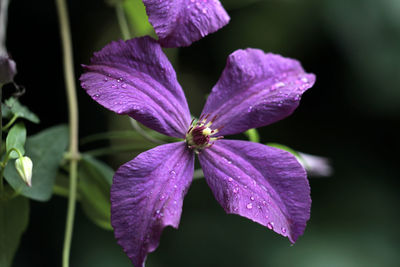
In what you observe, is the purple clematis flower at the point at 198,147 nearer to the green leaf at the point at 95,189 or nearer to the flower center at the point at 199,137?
the flower center at the point at 199,137

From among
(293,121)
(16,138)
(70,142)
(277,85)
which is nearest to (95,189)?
(70,142)

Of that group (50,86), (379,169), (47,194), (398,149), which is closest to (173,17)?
(47,194)

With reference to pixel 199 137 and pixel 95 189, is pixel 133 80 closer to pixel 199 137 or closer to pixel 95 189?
pixel 199 137

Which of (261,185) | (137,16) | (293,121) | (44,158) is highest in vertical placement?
(137,16)

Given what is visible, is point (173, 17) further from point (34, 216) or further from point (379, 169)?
point (379, 169)

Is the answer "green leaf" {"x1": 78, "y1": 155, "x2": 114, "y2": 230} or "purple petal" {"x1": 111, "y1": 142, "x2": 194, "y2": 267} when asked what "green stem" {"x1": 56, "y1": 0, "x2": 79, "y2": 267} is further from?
"purple petal" {"x1": 111, "y1": 142, "x2": 194, "y2": 267}

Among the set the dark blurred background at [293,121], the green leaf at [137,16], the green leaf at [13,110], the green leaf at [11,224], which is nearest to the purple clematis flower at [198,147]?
the green leaf at [13,110]
